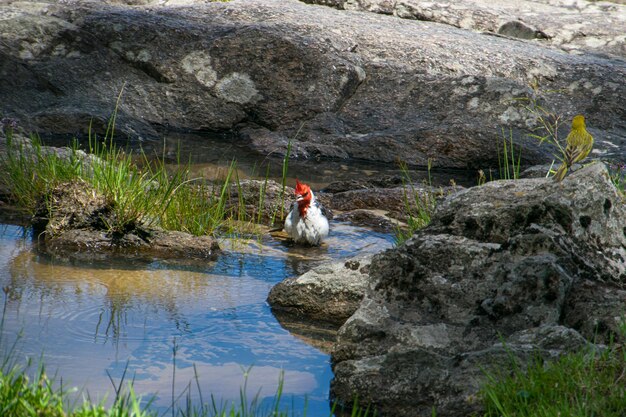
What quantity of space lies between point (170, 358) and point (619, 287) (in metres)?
2.32

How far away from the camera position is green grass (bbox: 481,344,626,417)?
11.1 feet

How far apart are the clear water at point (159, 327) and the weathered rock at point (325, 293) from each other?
0.16 meters

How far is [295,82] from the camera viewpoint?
41.3ft

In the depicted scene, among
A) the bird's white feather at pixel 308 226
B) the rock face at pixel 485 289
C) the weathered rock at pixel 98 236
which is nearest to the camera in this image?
the rock face at pixel 485 289

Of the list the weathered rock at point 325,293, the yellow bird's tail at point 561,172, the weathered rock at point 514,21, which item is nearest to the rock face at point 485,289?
→ the yellow bird's tail at point 561,172

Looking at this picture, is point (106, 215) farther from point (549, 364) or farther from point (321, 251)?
point (549, 364)

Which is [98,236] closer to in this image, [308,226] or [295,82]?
[308,226]

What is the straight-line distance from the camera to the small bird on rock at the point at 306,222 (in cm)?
772

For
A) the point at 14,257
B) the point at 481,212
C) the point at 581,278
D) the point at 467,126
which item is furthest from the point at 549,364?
the point at 467,126

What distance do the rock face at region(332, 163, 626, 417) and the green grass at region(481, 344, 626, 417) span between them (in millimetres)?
267

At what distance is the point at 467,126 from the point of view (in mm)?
11578

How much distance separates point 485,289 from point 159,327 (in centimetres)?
191

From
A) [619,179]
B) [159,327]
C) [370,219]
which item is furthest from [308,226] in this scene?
[159,327]

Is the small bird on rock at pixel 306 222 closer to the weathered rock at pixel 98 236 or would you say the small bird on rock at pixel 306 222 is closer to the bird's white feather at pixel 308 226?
the bird's white feather at pixel 308 226
